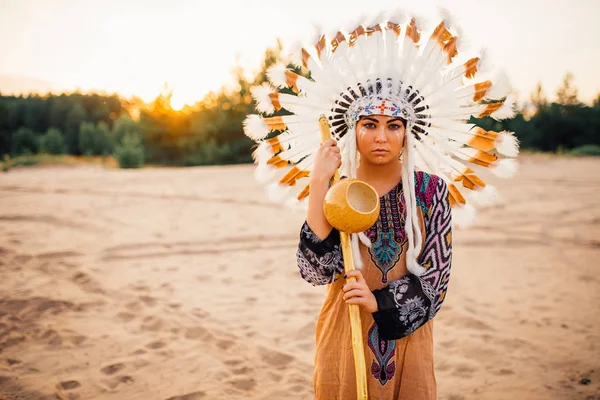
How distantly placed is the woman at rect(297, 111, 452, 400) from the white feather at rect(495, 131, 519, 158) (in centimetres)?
30

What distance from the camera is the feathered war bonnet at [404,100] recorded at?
1.45m

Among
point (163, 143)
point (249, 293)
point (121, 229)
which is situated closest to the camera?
point (249, 293)

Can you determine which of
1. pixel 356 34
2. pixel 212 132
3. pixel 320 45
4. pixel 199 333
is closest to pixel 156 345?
pixel 199 333

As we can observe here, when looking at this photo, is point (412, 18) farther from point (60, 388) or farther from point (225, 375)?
point (60, 388)

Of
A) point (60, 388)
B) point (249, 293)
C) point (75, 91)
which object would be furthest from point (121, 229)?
point (75, 91)

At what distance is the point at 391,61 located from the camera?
4.79 feet

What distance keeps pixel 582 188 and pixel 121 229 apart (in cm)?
1233

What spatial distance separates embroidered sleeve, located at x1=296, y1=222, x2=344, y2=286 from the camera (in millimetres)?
1354

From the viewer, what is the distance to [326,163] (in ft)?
4.47

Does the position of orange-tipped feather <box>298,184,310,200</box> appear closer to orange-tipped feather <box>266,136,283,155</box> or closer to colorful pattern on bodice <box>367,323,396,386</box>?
orange-tipped feather <box>266,136,283,155</box>

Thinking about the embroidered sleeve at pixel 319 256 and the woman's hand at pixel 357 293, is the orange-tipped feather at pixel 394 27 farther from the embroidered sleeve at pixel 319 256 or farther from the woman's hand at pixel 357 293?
the woman's hand at pixel 357 293

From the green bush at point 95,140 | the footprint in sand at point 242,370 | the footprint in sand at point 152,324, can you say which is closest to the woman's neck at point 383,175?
the footprint in sand at point 242,370

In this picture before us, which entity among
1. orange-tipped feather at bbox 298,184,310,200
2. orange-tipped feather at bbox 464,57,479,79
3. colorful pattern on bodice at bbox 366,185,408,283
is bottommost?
colorful pattern on bodice at bbox 366,185,408,283

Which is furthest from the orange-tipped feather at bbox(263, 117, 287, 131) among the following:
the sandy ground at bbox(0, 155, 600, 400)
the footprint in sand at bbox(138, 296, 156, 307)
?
the footprint in sand at bbox(138, 296, 156, 307)
